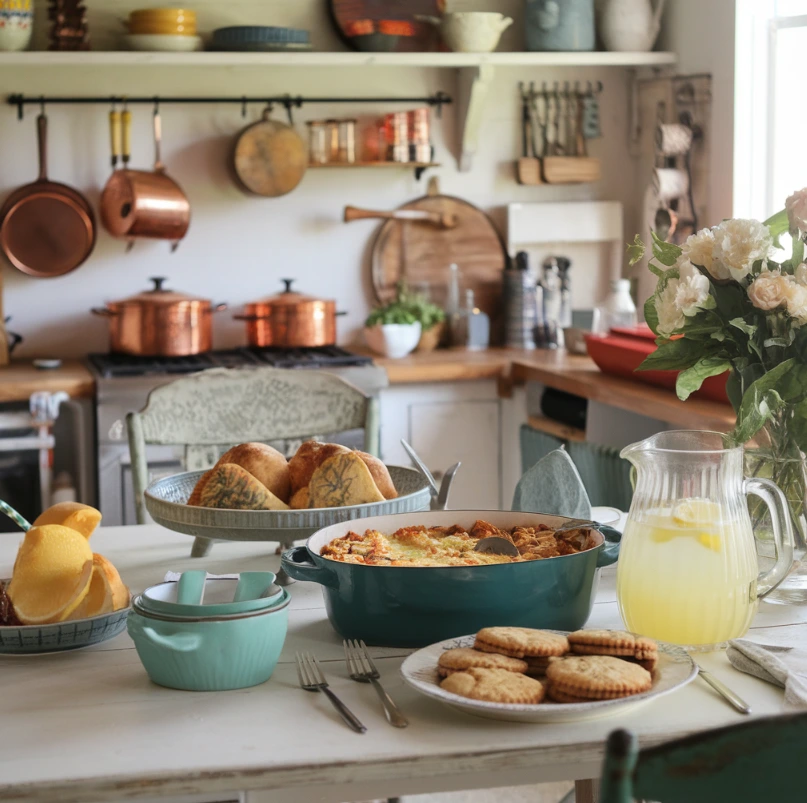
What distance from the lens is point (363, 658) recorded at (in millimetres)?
1003

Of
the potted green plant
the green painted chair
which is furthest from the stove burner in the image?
the green painted chair

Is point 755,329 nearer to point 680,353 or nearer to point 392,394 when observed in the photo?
point 680,353

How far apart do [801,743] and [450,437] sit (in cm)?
266

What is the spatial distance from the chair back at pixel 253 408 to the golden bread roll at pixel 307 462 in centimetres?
64

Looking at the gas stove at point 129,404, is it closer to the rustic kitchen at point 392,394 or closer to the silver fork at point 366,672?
the rustic kitchen at point 392,394

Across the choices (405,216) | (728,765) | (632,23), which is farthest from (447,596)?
(632,23)

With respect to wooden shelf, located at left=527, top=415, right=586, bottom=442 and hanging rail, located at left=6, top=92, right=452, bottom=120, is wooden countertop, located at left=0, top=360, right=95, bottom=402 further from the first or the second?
wooden shelf, located at left=527, top=415, right=586, bottom=442

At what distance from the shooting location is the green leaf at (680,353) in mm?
1204

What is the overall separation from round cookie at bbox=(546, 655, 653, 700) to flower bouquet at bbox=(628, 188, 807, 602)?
0.34 metres

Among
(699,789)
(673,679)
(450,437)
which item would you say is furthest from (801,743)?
(450,437)

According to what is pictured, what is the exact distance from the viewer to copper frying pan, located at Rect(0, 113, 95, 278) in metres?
3.30

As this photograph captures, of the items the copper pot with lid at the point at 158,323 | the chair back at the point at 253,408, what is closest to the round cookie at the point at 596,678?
the chair back at the point at 253,408

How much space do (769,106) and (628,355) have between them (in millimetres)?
868

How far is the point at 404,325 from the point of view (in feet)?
10.9
